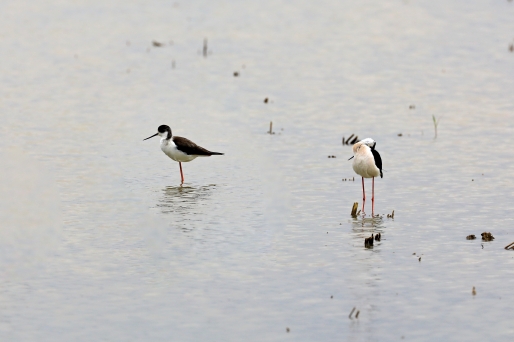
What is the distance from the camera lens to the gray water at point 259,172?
9.34 meters

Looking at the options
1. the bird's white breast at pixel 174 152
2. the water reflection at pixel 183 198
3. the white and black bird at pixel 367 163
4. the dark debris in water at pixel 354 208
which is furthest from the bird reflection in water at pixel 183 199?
the white and black bird at pixel 367 163

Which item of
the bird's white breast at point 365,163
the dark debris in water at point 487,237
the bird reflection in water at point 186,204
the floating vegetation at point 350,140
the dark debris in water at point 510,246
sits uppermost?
the floating vegetation at point 350,140

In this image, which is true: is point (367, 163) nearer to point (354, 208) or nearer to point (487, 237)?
point (354, 208)

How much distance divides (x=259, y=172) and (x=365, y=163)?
2.73m

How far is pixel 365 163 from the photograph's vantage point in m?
13.4

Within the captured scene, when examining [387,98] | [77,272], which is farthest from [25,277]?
[387,98]

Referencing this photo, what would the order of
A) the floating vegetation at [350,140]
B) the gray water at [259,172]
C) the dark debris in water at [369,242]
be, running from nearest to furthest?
the gray water at [259,172] < the dark debris in water at [369,242] < the floating vegetation at [350,140]

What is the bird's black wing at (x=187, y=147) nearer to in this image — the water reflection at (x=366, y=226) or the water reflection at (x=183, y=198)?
the water reflection at (x=183, y=198)

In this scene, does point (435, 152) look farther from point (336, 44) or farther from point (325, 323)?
point (336, 44)

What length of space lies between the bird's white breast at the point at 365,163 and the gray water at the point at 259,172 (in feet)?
1.75

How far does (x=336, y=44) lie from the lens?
28.0m

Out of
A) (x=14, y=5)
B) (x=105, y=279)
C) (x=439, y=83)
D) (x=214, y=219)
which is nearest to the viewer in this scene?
(x=105, y=279)

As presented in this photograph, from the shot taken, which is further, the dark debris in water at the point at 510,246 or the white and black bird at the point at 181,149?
the white and black bird at the point at 181,149

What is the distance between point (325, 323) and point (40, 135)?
10.4m
